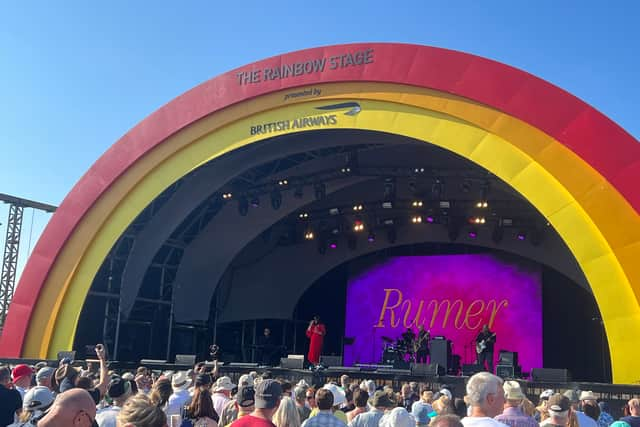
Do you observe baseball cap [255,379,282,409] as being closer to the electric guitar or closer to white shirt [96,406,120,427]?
white shirt [96,406,120,427]

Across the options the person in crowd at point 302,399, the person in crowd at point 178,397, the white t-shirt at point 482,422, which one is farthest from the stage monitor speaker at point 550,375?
the white t-shirt at point 482,422

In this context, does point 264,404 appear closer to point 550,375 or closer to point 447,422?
point 447,422

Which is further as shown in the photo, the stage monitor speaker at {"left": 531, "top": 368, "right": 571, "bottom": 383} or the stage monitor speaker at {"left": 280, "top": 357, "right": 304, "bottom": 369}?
the stage monitor speaker at {"left": 280, "top": 357, "right": 304, "bottom": 369}

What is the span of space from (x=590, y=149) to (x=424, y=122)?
3.35 meters

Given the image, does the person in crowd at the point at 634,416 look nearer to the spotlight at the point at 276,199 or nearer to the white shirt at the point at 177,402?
the white shirt at the point at 177,402

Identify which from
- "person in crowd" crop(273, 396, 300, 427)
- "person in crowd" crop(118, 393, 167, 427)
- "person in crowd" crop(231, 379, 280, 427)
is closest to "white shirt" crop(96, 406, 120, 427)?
"person in crowd" crop(231, 379, 280, 427)

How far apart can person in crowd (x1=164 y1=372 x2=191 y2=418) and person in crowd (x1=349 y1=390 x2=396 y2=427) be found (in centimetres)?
161

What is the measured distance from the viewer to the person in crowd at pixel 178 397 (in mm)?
6141

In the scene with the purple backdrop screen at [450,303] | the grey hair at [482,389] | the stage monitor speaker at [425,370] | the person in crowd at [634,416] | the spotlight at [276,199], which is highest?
the spotlight at [276,199]

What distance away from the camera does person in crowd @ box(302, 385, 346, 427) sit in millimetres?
4727

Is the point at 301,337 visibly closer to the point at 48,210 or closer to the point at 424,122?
the point at 48,210

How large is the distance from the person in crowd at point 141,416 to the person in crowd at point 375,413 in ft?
9.48

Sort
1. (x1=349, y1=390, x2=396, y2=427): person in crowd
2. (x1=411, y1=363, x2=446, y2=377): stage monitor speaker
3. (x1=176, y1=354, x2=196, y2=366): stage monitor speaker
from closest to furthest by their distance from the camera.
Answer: (x1=349, y1=390, x2=396, y2=427): person in crowd
(x1=411, y1=363, x2=446, y2=377): stage monitor speaker
(x1=176, y1=354, x2=196, y2=366): stage monitor speaker

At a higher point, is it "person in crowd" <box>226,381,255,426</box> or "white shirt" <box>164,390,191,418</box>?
"person in crowd" <box>226,381,255,426</box>
